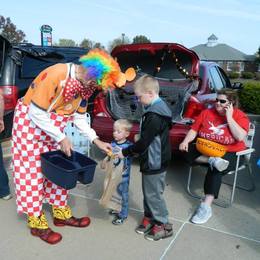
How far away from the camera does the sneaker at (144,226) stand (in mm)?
3049

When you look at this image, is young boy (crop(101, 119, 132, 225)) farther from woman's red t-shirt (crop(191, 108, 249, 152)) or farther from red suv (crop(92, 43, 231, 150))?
red suv (crop(92, 43, 231, 150))

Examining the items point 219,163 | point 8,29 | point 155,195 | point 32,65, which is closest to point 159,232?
point 155,195

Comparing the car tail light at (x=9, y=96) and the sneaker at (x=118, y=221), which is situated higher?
the car tail light at (x=9, y=96)

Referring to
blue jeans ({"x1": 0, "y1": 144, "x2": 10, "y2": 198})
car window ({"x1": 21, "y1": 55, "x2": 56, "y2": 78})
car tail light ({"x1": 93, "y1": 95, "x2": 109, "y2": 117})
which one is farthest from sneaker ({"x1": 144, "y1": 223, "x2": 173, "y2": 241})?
car window ({"x1": 21, "y1": 55, "x2": 56, "y2": 78})

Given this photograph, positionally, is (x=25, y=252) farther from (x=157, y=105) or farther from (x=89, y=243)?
(x=157, y=105)

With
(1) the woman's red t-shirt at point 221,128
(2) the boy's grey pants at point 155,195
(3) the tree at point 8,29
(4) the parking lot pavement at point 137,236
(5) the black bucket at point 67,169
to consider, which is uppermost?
(3) the tree at point 8,29

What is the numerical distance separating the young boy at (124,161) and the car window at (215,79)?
2243 millimetres

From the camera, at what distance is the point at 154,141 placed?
277 cm

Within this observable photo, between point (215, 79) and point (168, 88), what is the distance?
974 mm

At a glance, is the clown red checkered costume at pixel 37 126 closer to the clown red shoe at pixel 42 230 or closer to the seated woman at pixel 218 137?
the clown red shoe at pixel 42 230

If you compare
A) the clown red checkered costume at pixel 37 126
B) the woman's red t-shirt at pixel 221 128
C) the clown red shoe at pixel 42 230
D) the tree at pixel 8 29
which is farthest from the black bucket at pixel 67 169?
the tree at pixel 8 29

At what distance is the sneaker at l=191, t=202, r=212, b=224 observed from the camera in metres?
3.26

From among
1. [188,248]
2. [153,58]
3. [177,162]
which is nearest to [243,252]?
[188,248]

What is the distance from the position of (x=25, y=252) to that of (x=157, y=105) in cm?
161
